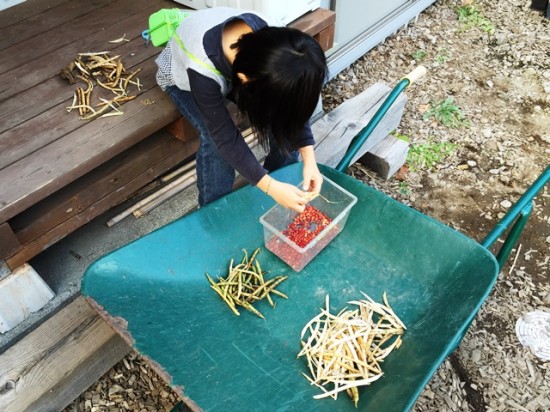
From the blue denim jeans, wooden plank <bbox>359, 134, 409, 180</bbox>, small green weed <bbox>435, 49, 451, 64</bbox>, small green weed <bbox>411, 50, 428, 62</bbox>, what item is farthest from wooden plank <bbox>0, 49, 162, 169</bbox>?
small green weed <bbox>435, 49, 451, 64</bbox>

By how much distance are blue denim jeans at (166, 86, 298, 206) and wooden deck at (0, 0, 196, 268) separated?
4.5 inches

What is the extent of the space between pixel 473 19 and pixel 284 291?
11.5ft

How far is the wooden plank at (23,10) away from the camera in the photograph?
259 centimetres

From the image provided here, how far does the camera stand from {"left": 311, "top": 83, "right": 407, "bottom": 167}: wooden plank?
262cm

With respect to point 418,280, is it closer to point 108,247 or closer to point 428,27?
point 108,247

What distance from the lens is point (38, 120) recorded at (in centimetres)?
205

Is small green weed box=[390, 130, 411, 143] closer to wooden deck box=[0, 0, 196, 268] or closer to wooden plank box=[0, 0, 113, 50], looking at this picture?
wooden deck box=[0, 0, 196, 268]

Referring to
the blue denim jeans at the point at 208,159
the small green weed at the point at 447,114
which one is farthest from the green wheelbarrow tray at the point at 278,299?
the small green weed at the point at 447,114

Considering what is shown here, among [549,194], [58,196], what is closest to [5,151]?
[58,196]

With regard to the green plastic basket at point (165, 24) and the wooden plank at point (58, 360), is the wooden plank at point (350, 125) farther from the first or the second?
the wooden plank at point (58, 360)

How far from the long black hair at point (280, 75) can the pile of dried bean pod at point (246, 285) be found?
1.86ft

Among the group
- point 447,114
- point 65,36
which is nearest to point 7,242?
point 65,36

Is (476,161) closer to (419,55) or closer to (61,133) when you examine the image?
(419,55)

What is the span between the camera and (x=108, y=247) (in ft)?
7.70
